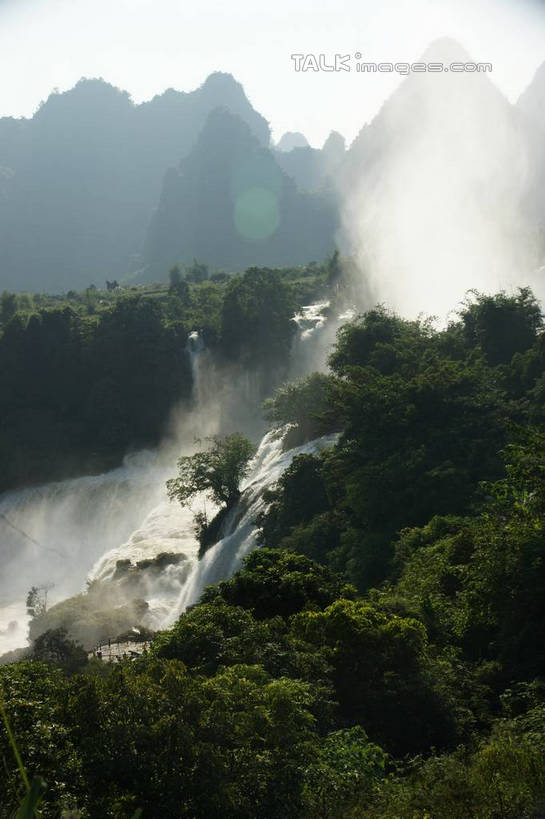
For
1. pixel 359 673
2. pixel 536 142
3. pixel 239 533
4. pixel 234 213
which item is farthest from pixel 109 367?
pixel 234 213

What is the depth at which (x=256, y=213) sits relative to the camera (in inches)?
7156

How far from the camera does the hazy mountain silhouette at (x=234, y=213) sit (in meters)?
175

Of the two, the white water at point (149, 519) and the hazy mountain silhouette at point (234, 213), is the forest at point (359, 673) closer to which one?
the white water at point (149, 519)

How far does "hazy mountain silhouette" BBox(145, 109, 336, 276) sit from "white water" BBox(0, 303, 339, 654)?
10501 centimetres

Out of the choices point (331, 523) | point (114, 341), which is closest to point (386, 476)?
point (331, 523)

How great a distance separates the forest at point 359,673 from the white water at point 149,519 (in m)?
6.70

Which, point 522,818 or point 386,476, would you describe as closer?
point 522,818

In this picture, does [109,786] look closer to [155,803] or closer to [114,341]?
[155,803]

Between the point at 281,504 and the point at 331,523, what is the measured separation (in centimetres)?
360

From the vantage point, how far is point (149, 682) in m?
8.22

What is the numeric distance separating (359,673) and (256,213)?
178m

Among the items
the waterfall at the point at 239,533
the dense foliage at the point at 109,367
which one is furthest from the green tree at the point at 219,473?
the dense foliage at the point at 109,367

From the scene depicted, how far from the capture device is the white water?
3272 cm

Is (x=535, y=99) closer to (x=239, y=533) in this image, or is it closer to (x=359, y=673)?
(x=239, y=533)
